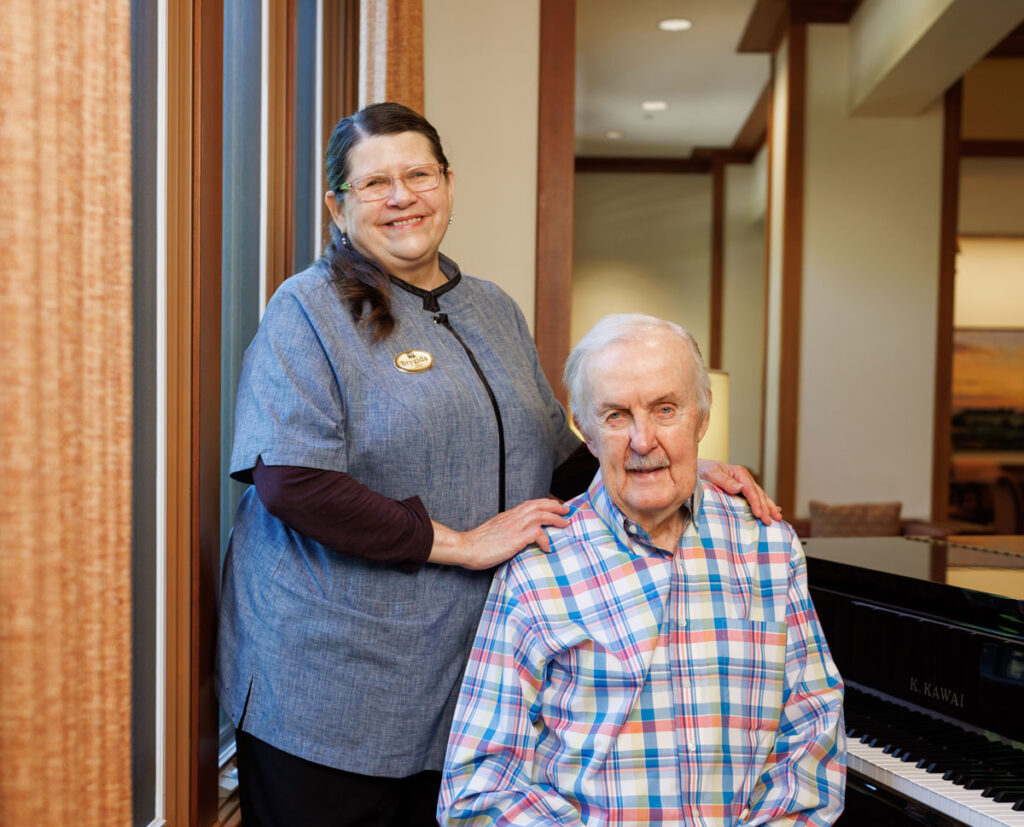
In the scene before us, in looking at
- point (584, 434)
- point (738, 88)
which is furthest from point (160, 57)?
point (738, 88)

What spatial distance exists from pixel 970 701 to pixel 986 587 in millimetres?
197

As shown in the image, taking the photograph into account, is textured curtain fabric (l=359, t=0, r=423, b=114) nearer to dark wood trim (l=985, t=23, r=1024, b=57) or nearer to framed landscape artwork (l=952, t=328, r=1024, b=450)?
dark wood trim (l=985, t=23, r=1024, b=57)

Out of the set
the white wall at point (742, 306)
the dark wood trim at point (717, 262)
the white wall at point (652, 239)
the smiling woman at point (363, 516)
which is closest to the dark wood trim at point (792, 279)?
the white wall at point (742, 306)

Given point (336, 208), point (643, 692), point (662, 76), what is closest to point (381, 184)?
point (336, 208)

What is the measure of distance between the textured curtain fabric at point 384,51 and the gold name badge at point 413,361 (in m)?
0.95

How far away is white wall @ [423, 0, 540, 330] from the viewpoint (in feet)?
9.34

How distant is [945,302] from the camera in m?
5.92

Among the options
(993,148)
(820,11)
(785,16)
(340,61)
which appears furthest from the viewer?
(993,148)

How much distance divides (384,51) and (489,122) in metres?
0.62

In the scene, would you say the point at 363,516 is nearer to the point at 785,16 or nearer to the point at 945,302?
the point at 945,302

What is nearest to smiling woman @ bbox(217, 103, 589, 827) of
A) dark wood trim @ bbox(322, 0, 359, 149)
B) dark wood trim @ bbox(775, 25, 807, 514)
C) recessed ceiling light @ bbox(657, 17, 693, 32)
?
dark wood trim @ bbox(322, 0, 359, 149)

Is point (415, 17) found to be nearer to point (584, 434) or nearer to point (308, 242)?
point (308, 242)

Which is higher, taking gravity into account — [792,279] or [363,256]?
[792,279]

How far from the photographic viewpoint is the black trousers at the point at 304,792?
1.48 m
